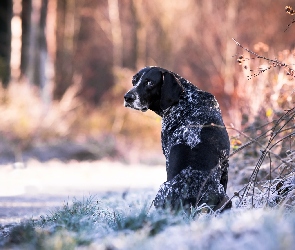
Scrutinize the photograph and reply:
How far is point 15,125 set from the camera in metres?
15.4

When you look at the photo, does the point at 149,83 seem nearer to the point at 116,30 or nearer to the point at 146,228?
the point at 146,228

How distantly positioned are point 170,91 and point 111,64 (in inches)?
1160

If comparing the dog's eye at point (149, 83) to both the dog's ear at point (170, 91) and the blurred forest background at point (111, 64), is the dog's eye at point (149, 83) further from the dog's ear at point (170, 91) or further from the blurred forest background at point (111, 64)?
the blurred forest background at point (111, 64)

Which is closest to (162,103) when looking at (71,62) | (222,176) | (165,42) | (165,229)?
(222,176)

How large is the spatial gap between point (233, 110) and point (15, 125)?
263 inches

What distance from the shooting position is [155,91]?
19.8ft

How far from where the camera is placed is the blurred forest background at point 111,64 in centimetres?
1473

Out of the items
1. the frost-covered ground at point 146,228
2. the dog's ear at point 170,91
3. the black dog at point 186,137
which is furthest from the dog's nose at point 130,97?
the frost-covered ground at point 146,228

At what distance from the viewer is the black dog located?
16.9ft

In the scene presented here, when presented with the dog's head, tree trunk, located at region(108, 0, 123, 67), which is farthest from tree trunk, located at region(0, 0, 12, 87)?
the dog's head

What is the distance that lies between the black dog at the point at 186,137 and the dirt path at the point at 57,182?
4.78 ft

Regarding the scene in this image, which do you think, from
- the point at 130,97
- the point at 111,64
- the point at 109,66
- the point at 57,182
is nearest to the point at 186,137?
the point at 130,97

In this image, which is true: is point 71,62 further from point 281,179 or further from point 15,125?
point 281,179

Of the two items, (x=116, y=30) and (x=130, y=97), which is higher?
(x=116, y=30)
